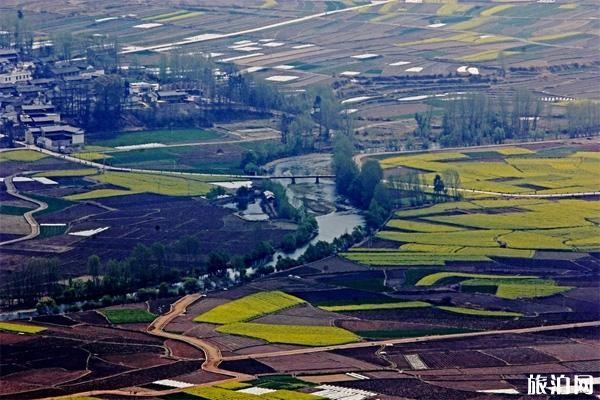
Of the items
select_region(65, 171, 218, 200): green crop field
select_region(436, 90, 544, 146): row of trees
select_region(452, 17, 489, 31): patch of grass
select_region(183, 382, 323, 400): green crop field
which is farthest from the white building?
select_region(183, 382, 323, 400): green crop field

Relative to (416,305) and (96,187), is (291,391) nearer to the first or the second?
(416,305)

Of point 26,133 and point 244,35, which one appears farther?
point 244,35

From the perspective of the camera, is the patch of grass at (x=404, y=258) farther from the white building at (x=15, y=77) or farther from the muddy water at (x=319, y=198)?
the white building at (x=15, y=77)

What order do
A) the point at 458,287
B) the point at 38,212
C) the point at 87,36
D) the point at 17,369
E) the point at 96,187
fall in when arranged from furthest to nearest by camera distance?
1. the point at 87,36
2. the point at 96,187
3. the point at 38,212
4. the point at 458,287
5. the point at 17,369

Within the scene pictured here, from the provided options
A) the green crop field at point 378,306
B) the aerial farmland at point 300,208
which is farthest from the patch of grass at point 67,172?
the green crop field at point 378,306

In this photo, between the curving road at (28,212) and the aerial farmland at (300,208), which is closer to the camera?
the aerial farmland at (300,208)

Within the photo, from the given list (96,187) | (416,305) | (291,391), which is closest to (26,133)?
(96,187)

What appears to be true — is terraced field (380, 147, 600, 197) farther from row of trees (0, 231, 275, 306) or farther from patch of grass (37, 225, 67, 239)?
patch of grass (37, 225, 67, 239)

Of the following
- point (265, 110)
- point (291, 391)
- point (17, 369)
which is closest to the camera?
point (291, 391)
